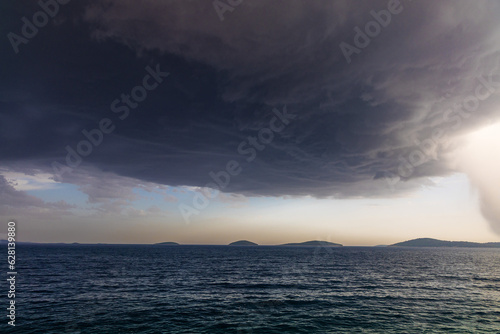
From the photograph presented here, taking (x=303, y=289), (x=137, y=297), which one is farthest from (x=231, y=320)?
(x=303, y=289)

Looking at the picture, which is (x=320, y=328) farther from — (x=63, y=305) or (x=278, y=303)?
(x=63, y=305)

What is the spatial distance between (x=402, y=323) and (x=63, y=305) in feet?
141

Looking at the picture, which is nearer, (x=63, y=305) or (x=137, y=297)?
(x=63, y=305)

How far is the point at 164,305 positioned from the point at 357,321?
2492 cm

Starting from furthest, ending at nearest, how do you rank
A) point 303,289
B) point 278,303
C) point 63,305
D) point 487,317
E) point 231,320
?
point 303,289 → point 278,303 → point 63,305 → point 487,317 → point 231,320

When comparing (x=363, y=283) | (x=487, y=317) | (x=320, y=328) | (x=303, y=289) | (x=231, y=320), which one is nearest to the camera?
(x=320, y=328)

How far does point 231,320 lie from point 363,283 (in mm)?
37078

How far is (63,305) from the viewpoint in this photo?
1430 inches

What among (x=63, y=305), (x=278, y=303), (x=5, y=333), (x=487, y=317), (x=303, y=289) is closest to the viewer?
(x=5, y=333)

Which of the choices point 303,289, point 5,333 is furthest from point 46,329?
point 303,289

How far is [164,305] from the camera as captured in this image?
3684cm

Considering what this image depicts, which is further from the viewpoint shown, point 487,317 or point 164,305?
point 164,305

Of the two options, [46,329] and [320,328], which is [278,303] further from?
[46,329]

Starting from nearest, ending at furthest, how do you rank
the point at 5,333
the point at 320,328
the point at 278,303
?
the point at 5,333, the point at 320,328, the point at 278,303
